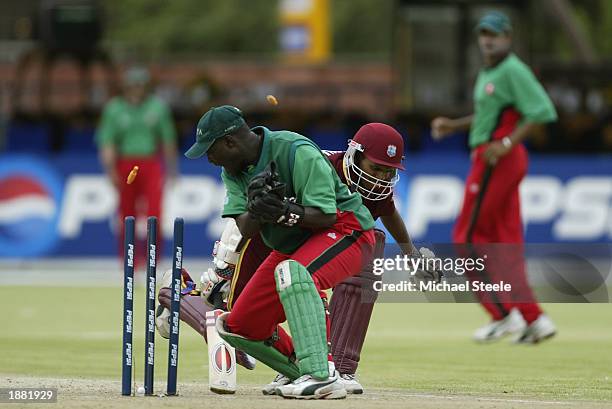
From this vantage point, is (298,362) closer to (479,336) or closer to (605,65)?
(479,336)

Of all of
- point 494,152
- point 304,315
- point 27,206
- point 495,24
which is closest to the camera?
point 304,315

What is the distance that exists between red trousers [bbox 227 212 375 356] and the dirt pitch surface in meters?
0.41

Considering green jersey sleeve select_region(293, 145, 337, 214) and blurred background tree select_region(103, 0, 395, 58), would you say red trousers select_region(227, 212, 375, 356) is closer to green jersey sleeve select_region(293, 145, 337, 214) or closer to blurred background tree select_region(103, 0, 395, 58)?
green jersey sleeve select_region(293, 145, 337, 214)

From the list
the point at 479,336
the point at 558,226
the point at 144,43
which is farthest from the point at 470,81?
the point at 144,43

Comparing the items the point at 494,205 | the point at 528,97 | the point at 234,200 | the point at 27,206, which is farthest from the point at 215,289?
the point at 27,206

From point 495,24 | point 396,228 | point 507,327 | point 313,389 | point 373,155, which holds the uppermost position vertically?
point 495,24

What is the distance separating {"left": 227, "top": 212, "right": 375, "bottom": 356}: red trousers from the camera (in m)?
8.26

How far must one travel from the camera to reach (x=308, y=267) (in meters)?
8.19

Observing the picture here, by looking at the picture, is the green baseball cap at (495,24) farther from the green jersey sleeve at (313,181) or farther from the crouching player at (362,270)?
the green jersey sleeve at (313,181)

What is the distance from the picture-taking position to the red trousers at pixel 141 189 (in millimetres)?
17812

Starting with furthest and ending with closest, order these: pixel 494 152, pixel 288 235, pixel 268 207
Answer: pixel 494 152, pixel 288 235, pixel 268 207

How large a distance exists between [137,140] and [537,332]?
23.8 feet

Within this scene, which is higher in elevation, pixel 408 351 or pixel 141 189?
pixel 408 351

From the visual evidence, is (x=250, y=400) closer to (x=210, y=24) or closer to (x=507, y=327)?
(x=507, y=327)
